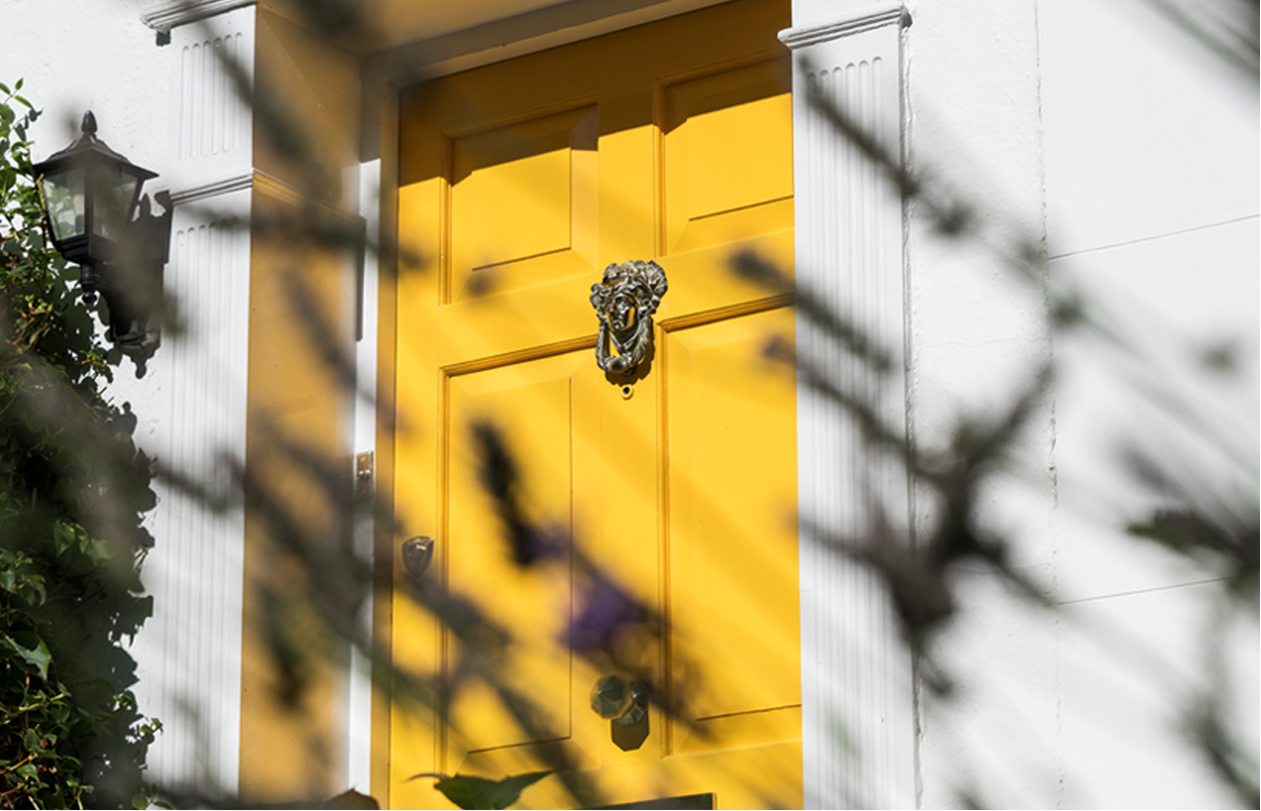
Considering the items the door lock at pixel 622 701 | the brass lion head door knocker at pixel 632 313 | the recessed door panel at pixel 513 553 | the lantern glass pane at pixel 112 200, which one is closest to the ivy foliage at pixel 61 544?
the lantern glass pane at pixel 112 200

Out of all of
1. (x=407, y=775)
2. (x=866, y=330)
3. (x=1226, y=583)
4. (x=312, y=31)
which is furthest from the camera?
(x=312, y=31)

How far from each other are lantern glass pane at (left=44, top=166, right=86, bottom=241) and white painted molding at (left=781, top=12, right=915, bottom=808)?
1741 millimetres

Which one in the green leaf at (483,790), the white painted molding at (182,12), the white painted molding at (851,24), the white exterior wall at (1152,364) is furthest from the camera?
the white painted molding at (182,12)

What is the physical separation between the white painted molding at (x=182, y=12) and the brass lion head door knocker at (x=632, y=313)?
1154 mm

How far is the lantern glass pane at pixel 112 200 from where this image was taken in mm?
3914

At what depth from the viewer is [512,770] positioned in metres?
3.62

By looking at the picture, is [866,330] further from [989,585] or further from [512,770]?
[512,770]

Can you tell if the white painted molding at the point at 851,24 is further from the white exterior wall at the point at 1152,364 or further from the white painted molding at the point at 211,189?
the white painted molding at the point at 211,189

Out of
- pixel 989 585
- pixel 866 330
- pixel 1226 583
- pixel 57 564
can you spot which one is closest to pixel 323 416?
pixel 57 564

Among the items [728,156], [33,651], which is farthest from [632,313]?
[33,651]

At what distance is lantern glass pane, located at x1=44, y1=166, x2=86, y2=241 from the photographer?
154 inches

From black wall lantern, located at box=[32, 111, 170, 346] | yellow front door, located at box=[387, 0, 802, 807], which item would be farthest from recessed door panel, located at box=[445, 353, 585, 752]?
black wall lantern, located at box=[32, 111, 170, 346]

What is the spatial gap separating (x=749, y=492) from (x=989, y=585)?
25.6 inches

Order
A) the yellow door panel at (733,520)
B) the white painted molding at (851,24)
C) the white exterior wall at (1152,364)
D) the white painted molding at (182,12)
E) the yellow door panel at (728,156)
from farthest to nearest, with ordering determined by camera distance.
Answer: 1. the white painted molding at (182,12)
2. the yellow door panel at (728,156)
3. the yellow door panel at (733,520)
4. the white painted molding at (851,24)
5. the white exterior wall at (1152,364)
